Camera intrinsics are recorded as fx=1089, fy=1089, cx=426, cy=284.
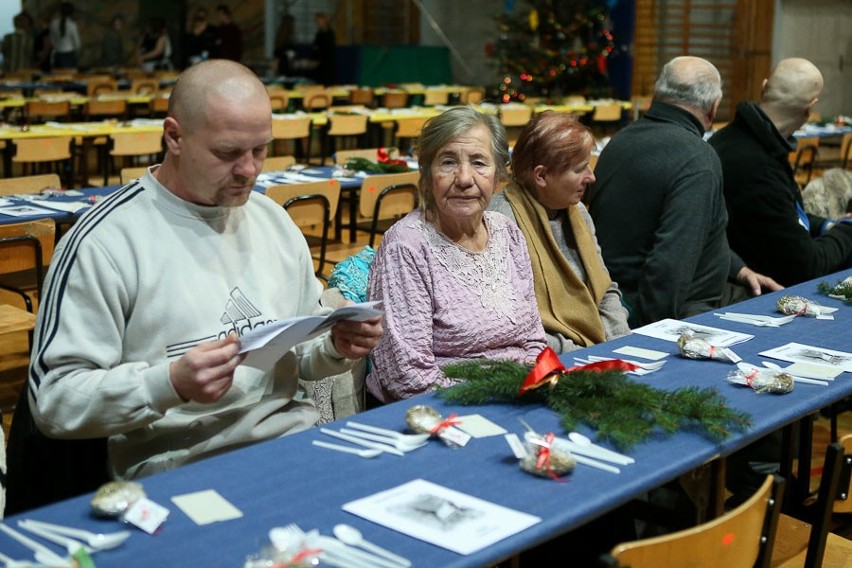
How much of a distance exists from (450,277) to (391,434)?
86 centimetres

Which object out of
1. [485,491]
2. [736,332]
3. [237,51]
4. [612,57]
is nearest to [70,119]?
[237,51]

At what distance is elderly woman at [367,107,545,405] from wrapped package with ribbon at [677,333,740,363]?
1.59 ft

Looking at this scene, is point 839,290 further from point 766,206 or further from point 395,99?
point 395,99

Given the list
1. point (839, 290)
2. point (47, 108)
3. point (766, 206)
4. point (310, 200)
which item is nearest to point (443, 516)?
point (839, 290)

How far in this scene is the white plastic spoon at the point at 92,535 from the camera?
5.73 feet

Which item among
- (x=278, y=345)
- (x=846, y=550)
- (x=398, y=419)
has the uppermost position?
(x=278, y=345)

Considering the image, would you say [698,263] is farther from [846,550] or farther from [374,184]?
[374,184]

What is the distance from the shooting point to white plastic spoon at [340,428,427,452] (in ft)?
7.29

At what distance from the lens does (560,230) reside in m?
3.79

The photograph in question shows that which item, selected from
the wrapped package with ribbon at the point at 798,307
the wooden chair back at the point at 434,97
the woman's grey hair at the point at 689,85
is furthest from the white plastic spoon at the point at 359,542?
the wooden chair back at the point at 434,97

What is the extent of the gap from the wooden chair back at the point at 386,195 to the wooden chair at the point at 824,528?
12.1 feet

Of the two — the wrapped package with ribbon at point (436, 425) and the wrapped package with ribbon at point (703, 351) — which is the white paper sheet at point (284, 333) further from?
the wrapped package with ribbon at point (703, 351)

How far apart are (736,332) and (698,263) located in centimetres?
106

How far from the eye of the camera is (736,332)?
3188 millimetres
